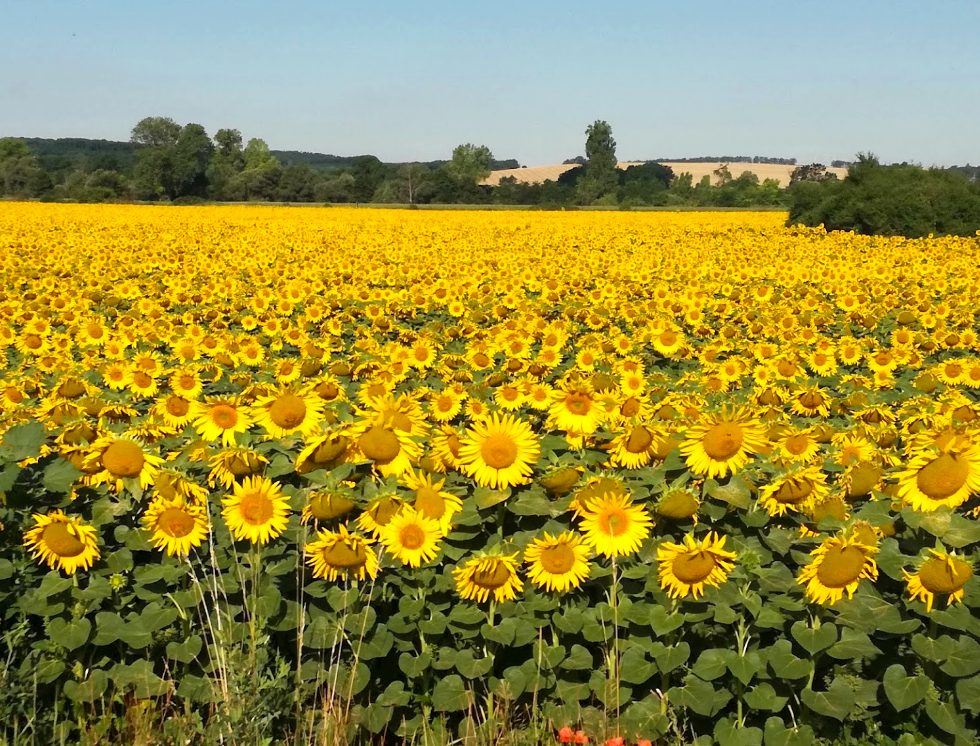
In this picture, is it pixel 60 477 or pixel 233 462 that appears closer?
pixel 233 462

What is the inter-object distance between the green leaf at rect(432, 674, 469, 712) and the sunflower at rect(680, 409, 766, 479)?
1436 millimetres

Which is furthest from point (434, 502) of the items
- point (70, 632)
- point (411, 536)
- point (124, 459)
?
point (70, 632)

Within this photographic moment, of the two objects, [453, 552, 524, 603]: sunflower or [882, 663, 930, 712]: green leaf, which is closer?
[882, 663, 930, 712]: green leaf

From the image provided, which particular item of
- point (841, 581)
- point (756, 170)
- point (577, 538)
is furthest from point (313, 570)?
point (756, 170)

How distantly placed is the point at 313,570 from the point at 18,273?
15078mm

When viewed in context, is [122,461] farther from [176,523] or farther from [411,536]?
[411,536]

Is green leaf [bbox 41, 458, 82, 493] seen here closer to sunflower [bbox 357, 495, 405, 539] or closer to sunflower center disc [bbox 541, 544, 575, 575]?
sunflower [bbox 357, 495, 405, 539]

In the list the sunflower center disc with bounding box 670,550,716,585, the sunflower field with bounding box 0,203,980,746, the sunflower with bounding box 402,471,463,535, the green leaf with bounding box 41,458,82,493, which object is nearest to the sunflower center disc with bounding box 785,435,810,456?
the sunflower field with bounding box 0,203,980,746

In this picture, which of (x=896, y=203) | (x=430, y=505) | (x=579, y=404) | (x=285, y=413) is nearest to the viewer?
(x=430, y=505)

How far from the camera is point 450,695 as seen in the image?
11.8ft

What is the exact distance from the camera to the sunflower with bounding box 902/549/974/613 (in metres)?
3.05

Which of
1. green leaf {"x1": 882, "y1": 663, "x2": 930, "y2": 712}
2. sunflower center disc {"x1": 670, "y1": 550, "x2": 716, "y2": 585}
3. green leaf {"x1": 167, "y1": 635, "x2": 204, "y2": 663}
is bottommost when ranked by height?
green leaf {"x1": 167, "y1": 635, "x2": 204, "y2": 663}

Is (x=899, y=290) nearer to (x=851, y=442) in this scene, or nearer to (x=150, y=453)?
(x=851, y=442)

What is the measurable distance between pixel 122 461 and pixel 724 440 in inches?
110
